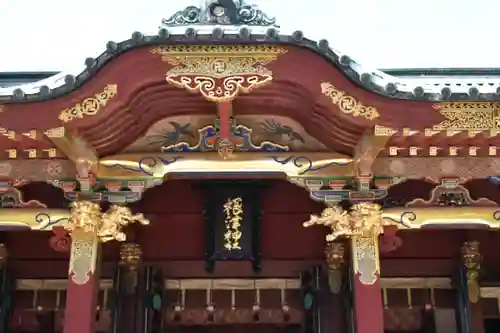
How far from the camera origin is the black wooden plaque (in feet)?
22.2

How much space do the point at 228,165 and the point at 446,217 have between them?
6.92ft

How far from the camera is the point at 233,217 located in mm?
6797

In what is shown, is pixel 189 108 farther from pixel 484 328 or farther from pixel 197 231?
pixel 484 328

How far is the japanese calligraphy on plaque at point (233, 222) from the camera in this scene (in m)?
6.76

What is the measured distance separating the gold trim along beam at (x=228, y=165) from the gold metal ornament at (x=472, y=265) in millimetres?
1936

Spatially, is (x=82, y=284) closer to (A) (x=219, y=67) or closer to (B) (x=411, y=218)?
(A) (x=219, y=67)

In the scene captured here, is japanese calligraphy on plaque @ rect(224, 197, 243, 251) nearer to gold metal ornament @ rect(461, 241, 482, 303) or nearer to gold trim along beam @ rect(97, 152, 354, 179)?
gold trim along beam @ rect(97, 152, 354, 179)

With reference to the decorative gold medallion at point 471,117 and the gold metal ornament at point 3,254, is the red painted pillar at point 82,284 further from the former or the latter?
the decorative gold medallion at point 471,117

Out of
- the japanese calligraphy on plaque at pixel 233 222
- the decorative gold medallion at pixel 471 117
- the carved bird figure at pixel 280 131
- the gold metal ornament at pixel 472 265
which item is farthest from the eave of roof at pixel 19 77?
the gold metal ornament at pixel 472 265

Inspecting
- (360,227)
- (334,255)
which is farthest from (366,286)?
(334,255)

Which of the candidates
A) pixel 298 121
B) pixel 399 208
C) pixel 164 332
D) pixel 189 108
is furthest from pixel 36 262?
pixel 399 208

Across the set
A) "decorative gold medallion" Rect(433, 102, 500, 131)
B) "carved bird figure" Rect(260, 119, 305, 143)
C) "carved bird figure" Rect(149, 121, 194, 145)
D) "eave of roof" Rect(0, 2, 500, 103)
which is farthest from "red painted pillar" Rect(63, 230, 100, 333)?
"decorative gold medallion" Rect(433, 102, 500, 131)

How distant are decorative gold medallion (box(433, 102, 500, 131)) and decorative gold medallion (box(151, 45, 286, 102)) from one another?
60.9 inches

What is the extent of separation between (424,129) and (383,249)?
58.8 inches
